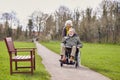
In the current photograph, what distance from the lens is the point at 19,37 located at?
97.7 m

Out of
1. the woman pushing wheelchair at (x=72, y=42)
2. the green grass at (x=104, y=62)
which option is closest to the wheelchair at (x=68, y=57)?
the woman pushing wheelchair at (x=72, y=42)

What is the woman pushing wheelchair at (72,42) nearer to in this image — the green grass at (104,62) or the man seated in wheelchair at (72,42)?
the man seated in wheelchair at (72,42)

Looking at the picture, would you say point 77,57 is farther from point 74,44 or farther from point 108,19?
point 108,19

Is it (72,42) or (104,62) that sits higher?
(72,42)

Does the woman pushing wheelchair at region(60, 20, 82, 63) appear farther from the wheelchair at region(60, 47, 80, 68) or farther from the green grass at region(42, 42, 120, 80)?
the green grass at region(42, 42, 120, 80)

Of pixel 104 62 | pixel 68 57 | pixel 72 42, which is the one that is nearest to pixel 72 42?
pixel 72 42

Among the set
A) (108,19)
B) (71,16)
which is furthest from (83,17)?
(108,19)

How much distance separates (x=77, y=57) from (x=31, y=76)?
3647 millimetres

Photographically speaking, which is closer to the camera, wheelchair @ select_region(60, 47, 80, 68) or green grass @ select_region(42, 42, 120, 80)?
green grass @ select_region(42, 42, 120, 80)

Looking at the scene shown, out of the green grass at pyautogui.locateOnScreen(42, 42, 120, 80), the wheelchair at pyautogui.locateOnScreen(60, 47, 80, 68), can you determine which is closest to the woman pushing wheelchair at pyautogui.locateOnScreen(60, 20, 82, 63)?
the wheelchair at pyautogui.locateOnScreen(60, 47, 80, 68)

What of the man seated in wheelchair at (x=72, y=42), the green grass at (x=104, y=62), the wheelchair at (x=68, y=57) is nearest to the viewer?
the green grass at (x=104, y=62)

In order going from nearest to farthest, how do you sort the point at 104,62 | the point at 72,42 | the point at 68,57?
1. the point at 72,42
2. the point at 68,57
3. the point at 104,62

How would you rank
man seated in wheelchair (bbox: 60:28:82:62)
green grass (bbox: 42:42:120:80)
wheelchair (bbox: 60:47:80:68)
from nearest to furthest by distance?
green grass (bbox: 42:42:120:80)
man seated in wheelchair (bbox: 60:28:82:62)
wheelchair (bbox: 60:47:80:68)

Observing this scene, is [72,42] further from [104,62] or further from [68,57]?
[104,62]
